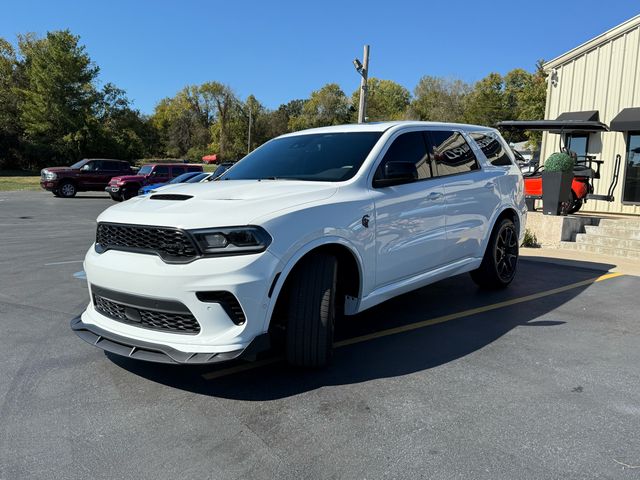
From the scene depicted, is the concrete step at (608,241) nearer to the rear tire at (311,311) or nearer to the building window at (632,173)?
the building window at (632,173)

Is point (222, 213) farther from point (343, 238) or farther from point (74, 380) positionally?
point (74, 380)

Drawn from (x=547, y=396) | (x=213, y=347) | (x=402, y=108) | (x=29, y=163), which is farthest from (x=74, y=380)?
(x=402, y=108)

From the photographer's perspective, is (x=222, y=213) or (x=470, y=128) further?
(x=470, y=128)

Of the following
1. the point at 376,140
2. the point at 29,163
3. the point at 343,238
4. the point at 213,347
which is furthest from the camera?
the point at 29,163

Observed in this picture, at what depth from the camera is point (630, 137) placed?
1298cm

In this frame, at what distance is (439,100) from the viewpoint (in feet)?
216

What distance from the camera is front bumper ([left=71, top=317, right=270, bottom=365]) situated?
3066 mm

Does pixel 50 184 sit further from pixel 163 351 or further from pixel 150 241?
pixel 163 351

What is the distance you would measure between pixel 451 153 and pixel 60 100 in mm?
43951

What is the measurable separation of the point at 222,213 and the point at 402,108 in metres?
83.1

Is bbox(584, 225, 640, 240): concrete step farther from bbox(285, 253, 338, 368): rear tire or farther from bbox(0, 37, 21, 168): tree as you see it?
bbox(0, 37, 21, 168): tree

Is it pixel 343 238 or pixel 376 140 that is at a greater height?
pixel 376 140

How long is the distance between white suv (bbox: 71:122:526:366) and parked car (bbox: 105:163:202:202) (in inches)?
729

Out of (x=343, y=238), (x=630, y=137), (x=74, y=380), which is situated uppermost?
(x=630, y=137)
